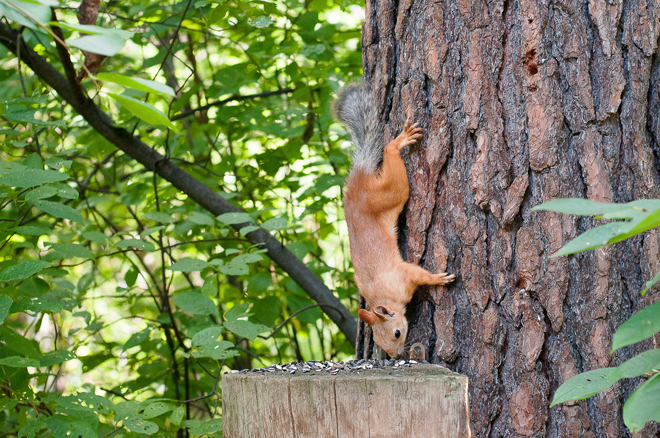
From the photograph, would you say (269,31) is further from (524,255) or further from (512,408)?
(512,408)

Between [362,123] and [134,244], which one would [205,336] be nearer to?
[134,244]

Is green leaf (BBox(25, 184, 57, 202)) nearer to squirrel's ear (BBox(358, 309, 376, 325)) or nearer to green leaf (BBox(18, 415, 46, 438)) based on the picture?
green leaf (BBox(18, 415, 46, 438))

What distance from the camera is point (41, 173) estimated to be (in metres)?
1.78

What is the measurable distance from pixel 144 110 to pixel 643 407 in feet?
3.20

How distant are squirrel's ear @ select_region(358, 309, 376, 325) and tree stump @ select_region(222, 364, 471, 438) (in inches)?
27.9

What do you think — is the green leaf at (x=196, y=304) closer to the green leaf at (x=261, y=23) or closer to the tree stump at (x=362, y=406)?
the tree stump at (x=362, y=406)

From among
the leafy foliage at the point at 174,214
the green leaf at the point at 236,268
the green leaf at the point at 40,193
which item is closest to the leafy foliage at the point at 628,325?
the leafy foliage at the point at 174,214

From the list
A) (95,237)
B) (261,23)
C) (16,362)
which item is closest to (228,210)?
(95,237)

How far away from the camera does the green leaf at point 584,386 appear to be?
40.1 inches

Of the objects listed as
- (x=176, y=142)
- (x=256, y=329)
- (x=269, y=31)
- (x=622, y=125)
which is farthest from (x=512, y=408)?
(x=269, y=31)

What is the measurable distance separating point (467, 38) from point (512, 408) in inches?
46.9

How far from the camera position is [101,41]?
2.38 ft

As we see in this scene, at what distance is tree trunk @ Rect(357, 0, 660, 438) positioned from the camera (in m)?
1.59

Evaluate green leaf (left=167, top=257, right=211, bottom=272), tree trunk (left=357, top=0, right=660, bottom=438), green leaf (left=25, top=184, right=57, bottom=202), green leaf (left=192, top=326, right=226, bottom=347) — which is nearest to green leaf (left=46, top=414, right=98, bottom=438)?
green leaf (left=192, top=326, right=226, bottom=347)
